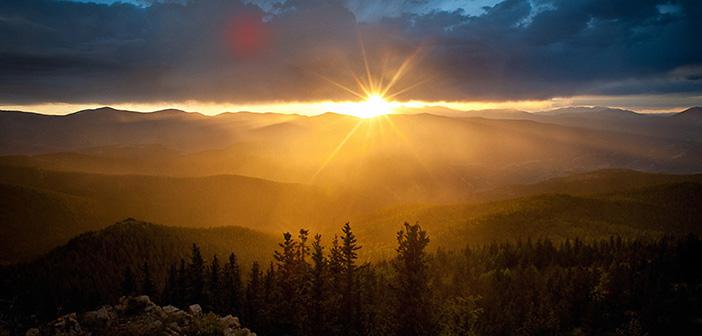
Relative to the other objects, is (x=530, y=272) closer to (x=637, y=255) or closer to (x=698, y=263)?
(x=637, y=255)

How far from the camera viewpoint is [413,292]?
33.3 meters

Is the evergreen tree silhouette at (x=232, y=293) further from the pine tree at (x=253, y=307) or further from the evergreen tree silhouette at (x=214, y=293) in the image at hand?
the pine tree at (x=253, y=307)

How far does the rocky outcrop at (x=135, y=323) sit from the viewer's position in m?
20.8

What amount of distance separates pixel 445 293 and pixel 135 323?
6534cm

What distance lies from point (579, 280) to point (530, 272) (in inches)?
1050

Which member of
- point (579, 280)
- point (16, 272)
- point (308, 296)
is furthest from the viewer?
point (16, 272)

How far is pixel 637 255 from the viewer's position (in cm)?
9156

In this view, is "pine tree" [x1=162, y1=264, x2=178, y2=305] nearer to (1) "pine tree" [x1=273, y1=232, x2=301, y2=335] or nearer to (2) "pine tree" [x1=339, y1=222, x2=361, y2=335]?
(1) "pine tree" [x1=273, y1=232, x2=301, y2=335]

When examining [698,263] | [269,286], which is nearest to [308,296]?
[269,286]

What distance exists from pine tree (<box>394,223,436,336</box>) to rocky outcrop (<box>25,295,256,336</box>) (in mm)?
13458

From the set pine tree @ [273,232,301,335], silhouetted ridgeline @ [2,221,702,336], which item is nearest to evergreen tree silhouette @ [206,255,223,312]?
silhouetted ridgeline @ [2,221,702,336]

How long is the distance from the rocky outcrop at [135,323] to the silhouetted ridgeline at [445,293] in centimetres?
273

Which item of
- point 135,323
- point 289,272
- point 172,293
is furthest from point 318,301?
point 172,293

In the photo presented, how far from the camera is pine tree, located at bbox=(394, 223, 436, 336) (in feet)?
108
